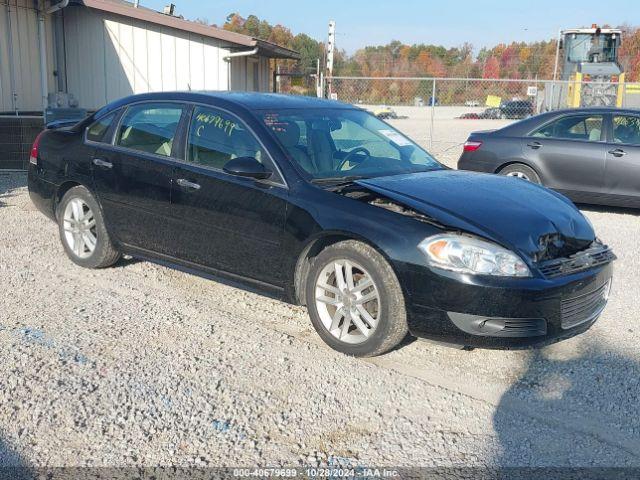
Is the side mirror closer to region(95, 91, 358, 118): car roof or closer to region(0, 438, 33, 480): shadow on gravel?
region(95, 91, 358, 118): car roof

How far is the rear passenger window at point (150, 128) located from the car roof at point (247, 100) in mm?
87

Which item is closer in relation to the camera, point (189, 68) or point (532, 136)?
point (532, 136)

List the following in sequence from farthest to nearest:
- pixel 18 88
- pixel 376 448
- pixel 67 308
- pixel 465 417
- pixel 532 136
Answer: pixel 18 88, pixel 532 136, pixel 67 308, pixel 465 417, pixel 376 448

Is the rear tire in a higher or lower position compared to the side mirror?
lower

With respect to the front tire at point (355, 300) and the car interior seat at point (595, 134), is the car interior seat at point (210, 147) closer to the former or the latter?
the front tire at point (355, 300)

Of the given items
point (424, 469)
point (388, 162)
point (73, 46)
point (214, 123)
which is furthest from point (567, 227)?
point (73, 46)

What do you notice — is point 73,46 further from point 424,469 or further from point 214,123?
point 424,469

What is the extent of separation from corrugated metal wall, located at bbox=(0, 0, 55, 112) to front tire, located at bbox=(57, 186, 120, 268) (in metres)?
9.45

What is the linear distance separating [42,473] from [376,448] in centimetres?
149

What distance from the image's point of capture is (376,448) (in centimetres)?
327

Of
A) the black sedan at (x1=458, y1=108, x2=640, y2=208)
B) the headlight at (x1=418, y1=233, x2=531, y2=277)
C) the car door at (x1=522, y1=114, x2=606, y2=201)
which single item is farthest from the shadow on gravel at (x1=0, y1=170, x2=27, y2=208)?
the car door at (x1=522, y1=114, x2=606, y2=201)

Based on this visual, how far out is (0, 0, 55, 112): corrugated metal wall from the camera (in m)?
14.2

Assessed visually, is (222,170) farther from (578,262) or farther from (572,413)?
(572,413)

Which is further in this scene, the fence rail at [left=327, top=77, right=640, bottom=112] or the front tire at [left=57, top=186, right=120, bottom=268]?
the fence rail at [left=327, top=77, right=640, bottom=112]
